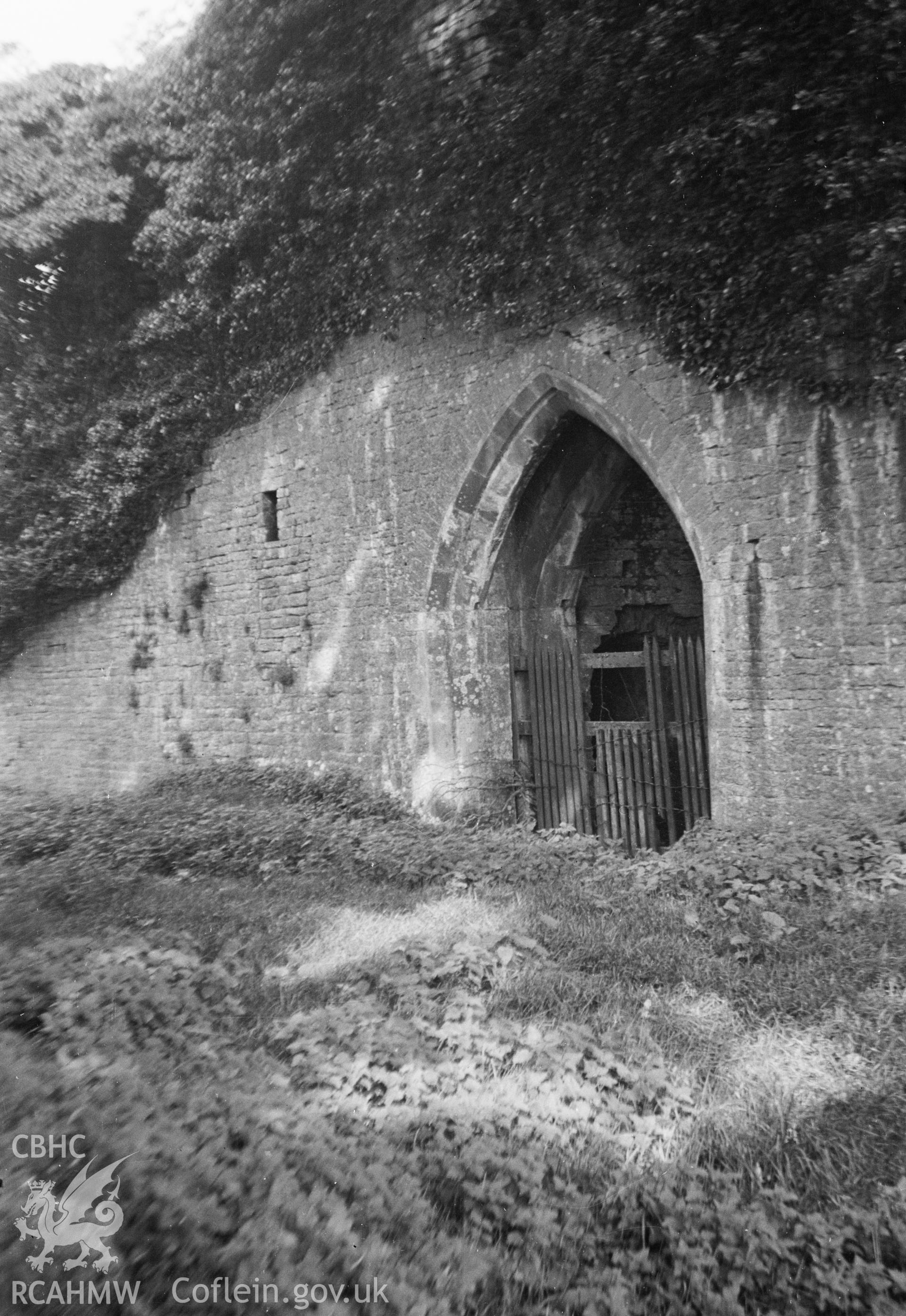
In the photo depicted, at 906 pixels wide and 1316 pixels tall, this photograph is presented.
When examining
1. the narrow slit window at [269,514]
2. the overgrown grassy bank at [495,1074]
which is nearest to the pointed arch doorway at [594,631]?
the overgrown grassy bank at [495,1074]

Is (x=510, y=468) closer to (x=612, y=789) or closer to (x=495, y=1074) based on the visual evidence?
(x=612, y=789)

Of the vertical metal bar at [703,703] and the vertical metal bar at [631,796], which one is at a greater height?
the vertical metal bar at [703,703]

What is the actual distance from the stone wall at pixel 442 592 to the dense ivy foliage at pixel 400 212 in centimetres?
42

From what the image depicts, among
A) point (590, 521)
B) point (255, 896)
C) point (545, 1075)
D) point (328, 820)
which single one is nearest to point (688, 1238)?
point (545, 1075)

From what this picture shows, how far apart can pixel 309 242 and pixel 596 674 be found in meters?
5.22

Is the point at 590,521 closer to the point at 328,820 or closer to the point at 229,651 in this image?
the point at 328,820

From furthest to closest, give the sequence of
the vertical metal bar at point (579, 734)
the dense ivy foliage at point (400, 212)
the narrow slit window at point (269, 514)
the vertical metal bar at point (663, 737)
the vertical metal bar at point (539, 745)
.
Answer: the narrow slit window at point (269, 514), the vertical metal bar at point (539, 745), the vertical metal bar at point (579, 734), the vertical metal bar at point (663, 737), the dense ivy foliage at point (400, 212)

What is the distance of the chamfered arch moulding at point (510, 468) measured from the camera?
265 inches

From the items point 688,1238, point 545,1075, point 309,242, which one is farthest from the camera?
point 309,242

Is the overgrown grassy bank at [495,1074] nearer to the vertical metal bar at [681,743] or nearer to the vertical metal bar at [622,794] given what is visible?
the vertical metal bar at [681,743]

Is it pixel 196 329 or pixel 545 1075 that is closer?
pixel 545 1075

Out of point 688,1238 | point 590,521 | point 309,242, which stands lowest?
point 688,1238

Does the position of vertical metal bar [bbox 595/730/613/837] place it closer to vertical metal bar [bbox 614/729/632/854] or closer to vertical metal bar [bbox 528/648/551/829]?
vertical metal bar [bbox 614/729/632/854]

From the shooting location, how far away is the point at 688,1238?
2.51 meters
